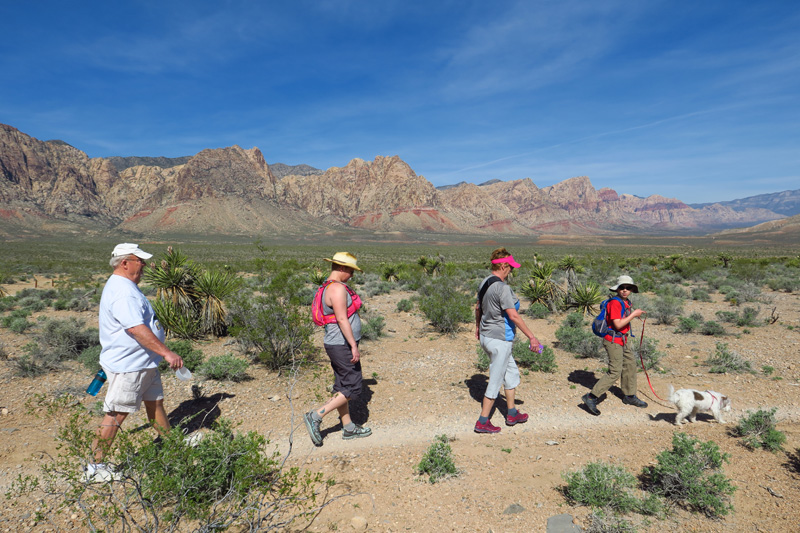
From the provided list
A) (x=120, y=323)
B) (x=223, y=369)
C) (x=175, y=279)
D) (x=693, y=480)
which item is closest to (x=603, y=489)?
(x=693, y=480)

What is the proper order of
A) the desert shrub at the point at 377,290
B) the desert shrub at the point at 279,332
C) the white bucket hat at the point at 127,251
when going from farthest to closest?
the desert shrub at the point at 377,290, the desert shrub at the point at 279,332, the white bucket hat at the point at 127,251

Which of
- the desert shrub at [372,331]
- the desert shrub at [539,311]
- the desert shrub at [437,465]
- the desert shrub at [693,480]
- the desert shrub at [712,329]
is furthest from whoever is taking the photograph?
the desert shrub at [539,311]

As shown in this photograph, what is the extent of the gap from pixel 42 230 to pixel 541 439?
14945cm

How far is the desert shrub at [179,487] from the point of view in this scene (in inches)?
96.3

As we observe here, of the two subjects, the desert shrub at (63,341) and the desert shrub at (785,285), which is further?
the desert shrub at (785,285)

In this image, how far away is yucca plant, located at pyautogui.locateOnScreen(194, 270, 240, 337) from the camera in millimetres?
8711

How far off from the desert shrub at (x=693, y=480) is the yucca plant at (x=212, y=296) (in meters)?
8.58

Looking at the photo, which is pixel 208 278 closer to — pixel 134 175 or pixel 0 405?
pixel 0 405

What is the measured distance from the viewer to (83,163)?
597 ft

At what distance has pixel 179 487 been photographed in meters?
2.60

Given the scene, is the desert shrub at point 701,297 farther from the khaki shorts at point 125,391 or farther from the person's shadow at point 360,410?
the khaki shorts at point 125,391

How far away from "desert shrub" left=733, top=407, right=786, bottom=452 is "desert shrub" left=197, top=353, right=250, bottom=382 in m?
6.92

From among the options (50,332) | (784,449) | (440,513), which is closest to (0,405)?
(50,332)

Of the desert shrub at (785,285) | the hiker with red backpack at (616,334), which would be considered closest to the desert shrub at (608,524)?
the hiker with red backpack at (616,334)
